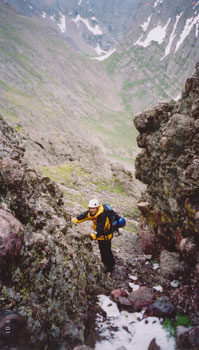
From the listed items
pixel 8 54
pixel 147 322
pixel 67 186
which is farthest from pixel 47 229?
pixel 8 54

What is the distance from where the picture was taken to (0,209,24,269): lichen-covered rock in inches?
235

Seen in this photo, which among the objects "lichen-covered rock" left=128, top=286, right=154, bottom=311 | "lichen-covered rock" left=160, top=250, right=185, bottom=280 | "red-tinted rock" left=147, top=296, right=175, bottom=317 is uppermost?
"lichen-covered rock" left=160, top=250, right=185, bottom=280

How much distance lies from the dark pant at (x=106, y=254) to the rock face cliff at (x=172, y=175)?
125 inches

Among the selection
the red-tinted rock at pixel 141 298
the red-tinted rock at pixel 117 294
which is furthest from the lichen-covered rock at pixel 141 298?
the red-tinted rock at pixel 117 294

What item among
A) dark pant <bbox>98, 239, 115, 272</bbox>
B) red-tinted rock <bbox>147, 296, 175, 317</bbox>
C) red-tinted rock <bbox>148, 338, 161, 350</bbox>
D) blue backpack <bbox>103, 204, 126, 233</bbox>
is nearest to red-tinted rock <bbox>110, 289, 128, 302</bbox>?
red-tinted rock <bbox>147, 296, 175, 317</bbox>

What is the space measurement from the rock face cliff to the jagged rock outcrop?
192 inches

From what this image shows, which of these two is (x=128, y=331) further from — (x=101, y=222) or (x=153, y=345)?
(x=101, y=222)

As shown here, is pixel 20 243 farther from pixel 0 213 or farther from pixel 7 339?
pixel 7 339

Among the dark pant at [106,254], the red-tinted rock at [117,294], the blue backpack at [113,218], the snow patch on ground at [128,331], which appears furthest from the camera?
the dark pant at [106,254]

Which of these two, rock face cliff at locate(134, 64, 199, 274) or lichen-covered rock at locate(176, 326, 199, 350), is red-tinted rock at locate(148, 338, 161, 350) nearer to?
lichen-covered rock at locate(176, 326, 199, 350)

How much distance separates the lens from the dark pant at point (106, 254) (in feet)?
35.0

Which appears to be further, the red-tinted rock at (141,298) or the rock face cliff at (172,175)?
the rock face cliff at (172,175)

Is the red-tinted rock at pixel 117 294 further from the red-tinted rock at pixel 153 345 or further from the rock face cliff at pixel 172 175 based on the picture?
the rock face cliff at pixel 172 175

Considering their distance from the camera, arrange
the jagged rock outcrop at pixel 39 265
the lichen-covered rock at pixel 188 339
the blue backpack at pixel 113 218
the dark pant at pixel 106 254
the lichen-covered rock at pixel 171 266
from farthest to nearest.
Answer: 1. the lichen-covered rock at pixel 171 266
2. the dark pant at pixel 106 254
3. the blue backpack at pixel 113 218
4. the lichen-covered rock at pixel 188 339
5. the jagged rock outcrop at pixel 39 265
